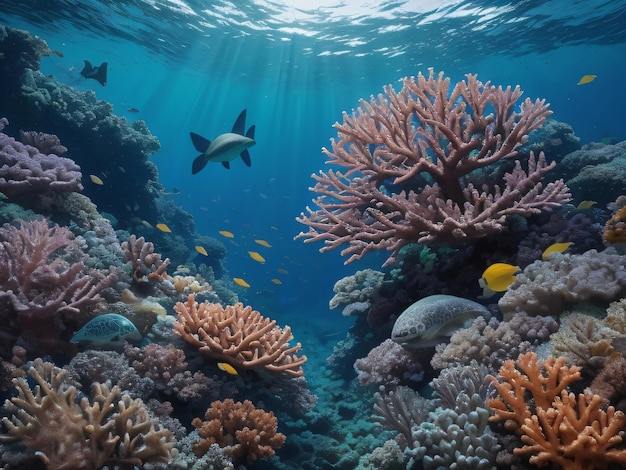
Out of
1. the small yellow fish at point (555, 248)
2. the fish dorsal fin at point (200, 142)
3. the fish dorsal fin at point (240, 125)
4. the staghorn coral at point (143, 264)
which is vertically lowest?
the small yellow fish at point (555, 248)

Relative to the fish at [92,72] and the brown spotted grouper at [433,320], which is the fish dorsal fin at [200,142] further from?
the brown spotted grouper at [433,320]

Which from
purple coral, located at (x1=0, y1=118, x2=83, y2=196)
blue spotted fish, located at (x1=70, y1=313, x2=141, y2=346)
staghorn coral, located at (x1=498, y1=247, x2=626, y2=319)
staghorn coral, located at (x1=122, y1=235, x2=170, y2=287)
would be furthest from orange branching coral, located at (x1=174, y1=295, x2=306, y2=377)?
purple coral, located at (x1=0, y1=118, x2=83, y2=196)

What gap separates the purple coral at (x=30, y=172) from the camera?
5.93 metres

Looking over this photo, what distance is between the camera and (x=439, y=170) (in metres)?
5.01

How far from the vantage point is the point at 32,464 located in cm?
271

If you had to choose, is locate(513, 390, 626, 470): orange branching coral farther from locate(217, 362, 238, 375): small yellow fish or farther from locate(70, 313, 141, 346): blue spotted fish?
locate(70, 313, 141, 346): blue spotted fish

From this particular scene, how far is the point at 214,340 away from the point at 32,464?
6.10 feet

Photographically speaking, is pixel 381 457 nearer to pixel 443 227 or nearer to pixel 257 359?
pixel 257 359

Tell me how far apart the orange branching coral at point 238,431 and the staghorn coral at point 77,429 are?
514 mm

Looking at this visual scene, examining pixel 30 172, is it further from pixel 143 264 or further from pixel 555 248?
pixel 555 248

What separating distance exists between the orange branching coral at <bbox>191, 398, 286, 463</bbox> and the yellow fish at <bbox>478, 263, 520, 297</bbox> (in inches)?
109

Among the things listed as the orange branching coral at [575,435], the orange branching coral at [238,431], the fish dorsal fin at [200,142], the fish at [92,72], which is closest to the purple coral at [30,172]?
the fish dorsal fin at [200,142]

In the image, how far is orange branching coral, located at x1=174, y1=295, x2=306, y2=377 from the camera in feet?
13.8

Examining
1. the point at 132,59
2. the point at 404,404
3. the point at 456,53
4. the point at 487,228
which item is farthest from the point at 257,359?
the point at 132,59
